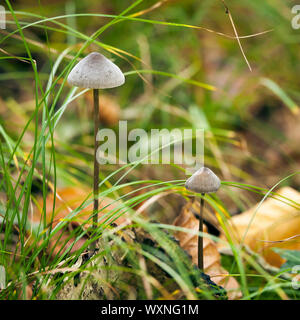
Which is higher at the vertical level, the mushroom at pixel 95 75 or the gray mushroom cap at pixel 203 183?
the mushroom at pixel 95 75

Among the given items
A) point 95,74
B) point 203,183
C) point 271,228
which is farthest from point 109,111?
point 203,183

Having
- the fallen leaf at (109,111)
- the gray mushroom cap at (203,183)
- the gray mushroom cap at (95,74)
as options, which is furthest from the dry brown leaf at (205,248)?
the fallen leaf at (109,111)

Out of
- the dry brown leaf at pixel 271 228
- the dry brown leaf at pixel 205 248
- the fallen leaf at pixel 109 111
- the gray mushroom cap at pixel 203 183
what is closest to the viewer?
the gray mushroom cap at pixel 203 183

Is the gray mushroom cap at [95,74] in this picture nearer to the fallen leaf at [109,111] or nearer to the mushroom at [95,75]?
the mushroom at [95,75]

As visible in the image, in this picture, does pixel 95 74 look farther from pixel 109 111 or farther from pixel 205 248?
pixel 109 111

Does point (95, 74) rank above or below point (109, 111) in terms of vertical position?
below

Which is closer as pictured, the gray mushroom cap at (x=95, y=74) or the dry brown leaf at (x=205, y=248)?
the gray mushroom cap at (x=95, y=74)
